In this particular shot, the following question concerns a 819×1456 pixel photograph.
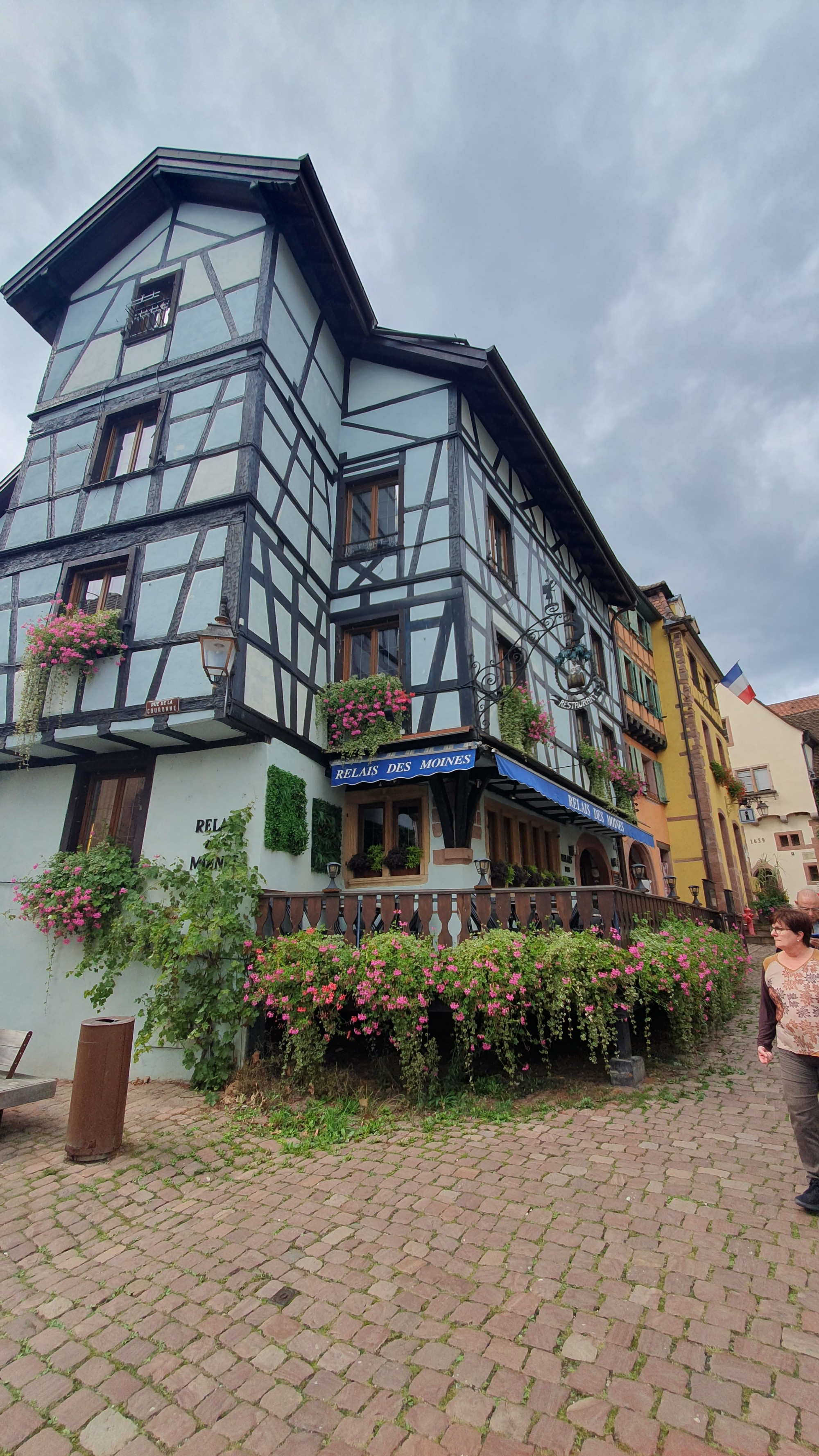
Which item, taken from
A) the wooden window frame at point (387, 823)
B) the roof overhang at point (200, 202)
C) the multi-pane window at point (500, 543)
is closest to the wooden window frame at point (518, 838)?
the wooden window frame at point (387, 823)

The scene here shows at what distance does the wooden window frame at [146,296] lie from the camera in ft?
36.8

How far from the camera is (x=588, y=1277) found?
3234 mm

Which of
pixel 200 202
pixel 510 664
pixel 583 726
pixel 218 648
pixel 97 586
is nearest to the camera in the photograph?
pixel 218 648

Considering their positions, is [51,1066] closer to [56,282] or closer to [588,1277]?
[588,1277]

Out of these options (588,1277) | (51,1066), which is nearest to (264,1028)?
(51,1066)

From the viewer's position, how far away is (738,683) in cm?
2162

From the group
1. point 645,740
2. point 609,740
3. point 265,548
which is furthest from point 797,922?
point 645,740

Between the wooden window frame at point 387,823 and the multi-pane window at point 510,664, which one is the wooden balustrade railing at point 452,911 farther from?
the multi-pane window at point 510,664

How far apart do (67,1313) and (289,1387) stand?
1329 millimetres

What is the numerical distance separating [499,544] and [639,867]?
994 centimetres

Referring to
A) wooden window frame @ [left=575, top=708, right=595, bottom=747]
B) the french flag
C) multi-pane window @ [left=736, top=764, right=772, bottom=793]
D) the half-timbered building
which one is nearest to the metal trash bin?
the half-timbered building

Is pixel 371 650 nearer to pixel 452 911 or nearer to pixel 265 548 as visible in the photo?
pixel 265 548

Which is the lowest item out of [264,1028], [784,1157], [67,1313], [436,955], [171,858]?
[67,1313]

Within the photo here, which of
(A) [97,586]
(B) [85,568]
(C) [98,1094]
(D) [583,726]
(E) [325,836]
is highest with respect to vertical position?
(B) [85,568]
